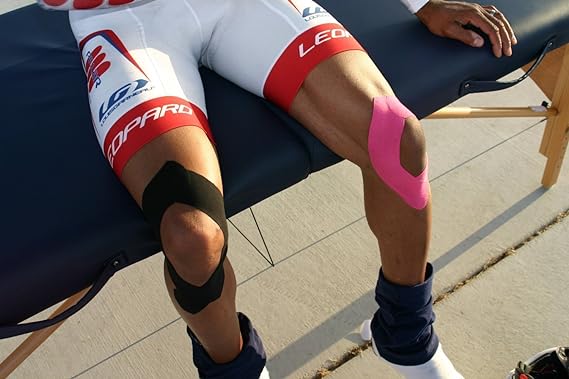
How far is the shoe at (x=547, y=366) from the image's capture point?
129 centimetres

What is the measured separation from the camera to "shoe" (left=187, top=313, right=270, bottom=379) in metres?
1.09

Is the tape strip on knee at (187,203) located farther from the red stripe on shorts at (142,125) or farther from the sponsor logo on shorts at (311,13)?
the sponsor logo on shorts at (311,13)

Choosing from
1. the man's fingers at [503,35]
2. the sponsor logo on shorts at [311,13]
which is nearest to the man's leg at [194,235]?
the sponsor logo on shorts at [311,13]

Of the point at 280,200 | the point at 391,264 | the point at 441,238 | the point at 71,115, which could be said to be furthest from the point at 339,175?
the point at 71,115

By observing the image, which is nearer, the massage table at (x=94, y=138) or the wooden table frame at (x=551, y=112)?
the massage table at (x=94, y=138)

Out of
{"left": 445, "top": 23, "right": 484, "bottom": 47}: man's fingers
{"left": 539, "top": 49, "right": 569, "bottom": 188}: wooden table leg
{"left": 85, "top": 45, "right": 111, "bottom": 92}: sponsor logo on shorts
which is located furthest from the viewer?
{"left": 539, "top": 49, "right": 569, "bottom": 188}: wooden table leg

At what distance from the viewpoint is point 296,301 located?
1651 millimetres

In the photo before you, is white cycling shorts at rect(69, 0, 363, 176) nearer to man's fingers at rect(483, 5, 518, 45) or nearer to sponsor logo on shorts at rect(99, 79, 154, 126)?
sponsor logo on shorts at rect(99, 79, 154, 126)

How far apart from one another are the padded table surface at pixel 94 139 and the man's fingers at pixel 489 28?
0.9 inches

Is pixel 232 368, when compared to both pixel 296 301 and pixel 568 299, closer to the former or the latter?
pixel 296 301

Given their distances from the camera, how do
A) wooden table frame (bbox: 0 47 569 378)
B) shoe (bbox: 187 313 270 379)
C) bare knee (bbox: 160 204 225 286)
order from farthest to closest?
wooden table frame (bbox: 0 47 569 378), shoe (bbox: 187 313 270 379), bare knee (bbox: 160 204 225 286)

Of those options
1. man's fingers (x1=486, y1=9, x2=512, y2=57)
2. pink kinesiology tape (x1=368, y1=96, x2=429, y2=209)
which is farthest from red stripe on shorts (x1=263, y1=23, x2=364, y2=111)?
man's fingers (x1=486, y1=9, x2=512, y2=57)

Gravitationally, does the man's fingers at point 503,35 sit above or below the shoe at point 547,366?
above

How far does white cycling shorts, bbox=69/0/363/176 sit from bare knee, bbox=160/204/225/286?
0.16m
